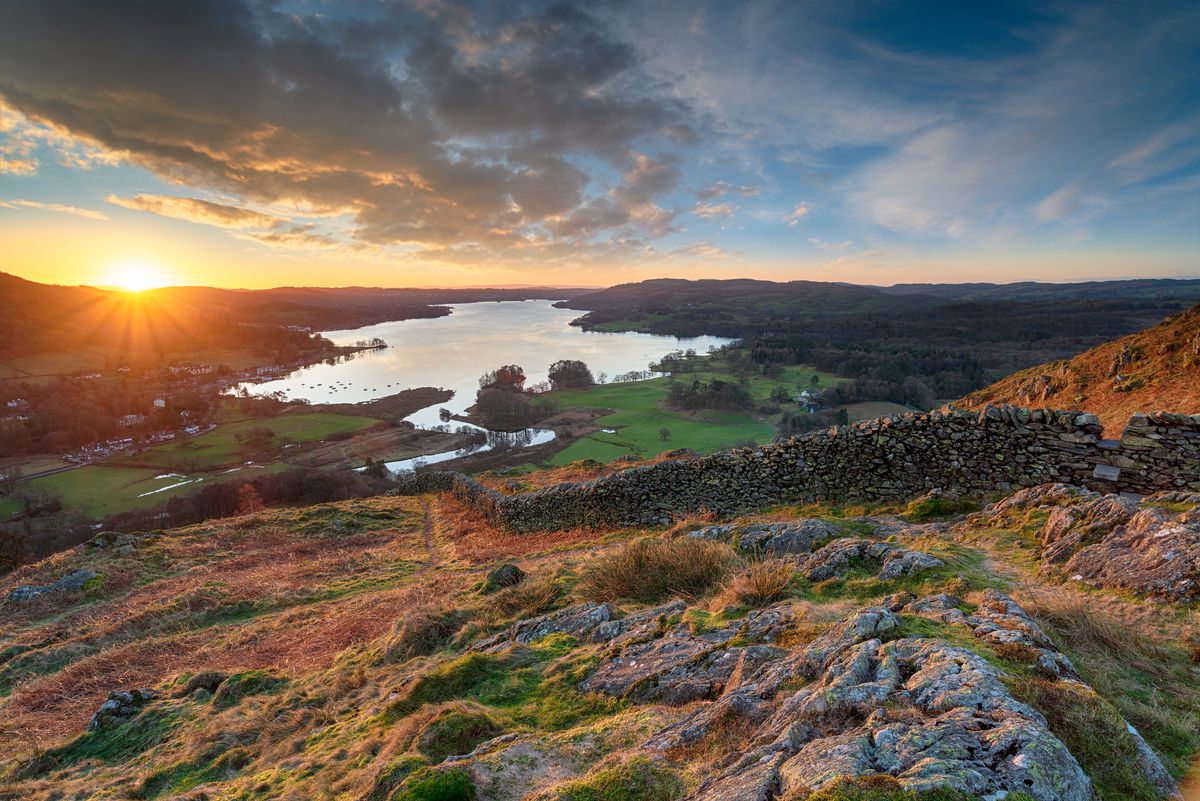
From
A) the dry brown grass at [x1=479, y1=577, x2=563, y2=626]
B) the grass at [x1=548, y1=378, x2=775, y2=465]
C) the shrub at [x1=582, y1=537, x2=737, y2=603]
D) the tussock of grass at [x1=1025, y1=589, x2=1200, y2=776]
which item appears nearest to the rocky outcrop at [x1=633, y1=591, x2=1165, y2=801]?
the tussock of grass at [x1=1025, y1=589, x2=1200, y2=776]

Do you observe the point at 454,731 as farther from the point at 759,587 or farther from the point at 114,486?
the point at 114,486

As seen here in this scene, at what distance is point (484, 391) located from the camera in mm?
83188

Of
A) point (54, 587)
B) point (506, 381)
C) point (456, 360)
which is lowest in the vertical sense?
point (506, 381)

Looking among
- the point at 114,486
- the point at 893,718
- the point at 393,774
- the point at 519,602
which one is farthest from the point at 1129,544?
the point at 114,486

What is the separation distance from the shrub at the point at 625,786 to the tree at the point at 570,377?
292ft

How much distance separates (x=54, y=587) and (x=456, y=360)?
120 m

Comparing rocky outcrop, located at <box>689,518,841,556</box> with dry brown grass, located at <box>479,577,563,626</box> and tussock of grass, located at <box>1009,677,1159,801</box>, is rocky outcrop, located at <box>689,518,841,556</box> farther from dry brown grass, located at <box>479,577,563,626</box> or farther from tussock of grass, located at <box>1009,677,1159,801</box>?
tussock of grass, located at <box>1009,677,1159,801</box>

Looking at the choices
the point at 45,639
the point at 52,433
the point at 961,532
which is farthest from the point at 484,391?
the point at 961,532

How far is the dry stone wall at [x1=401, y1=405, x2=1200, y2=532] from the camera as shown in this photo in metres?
7.68

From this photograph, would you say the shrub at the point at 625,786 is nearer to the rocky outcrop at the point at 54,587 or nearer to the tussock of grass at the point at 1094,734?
the tussock of grass at the point at 1094,734

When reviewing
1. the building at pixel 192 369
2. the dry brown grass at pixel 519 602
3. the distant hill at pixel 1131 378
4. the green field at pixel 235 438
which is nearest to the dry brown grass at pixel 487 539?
the dry brown grass at pixel 519 602

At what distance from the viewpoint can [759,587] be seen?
5.17m

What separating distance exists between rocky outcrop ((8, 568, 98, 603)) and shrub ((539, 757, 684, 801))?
15538 mm

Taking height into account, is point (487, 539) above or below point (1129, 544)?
below
